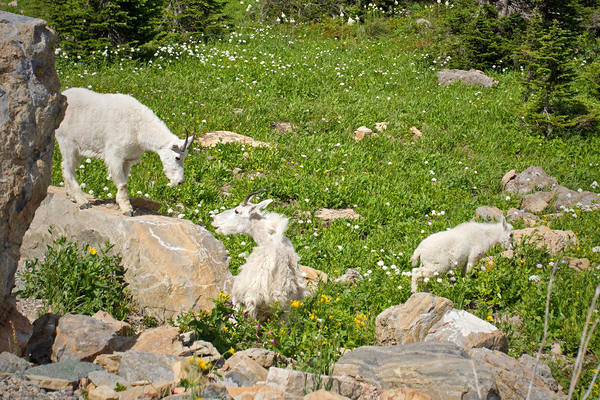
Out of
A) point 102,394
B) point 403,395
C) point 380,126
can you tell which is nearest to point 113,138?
point 102,394

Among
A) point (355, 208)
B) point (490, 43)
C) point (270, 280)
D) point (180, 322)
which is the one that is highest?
point (490, 43)

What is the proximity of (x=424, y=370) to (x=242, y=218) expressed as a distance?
306cm

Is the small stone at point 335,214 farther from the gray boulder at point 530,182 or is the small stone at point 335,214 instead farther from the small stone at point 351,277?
the gray boulder at point 530,182

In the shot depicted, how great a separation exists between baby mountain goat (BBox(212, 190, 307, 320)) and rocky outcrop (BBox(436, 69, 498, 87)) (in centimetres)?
1320

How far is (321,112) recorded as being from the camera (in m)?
14.5

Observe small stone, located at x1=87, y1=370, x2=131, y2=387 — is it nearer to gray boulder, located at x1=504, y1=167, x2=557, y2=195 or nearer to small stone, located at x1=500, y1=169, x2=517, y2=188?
gray boulder, located at x1=504, y1=167, x2=557, y2=195

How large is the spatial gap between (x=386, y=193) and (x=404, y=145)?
2.96 m

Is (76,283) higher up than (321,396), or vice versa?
(321,396)

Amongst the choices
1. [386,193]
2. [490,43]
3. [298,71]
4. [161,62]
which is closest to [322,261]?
[386,193]

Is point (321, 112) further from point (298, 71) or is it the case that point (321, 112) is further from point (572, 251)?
point (572, 251)

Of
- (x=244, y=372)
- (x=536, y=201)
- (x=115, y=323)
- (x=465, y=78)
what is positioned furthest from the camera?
(x=465, y=78)

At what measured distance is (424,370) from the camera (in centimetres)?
452

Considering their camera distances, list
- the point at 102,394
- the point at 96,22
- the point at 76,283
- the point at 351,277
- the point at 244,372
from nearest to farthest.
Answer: the point at 102,394 < the point at 244,372 < the point at 76,283 < the point at 351,277 < the point at 96,22

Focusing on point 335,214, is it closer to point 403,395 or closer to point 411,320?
point 411,320
